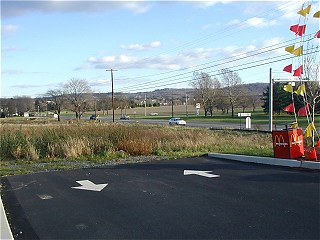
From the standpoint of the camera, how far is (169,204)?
23.7ft

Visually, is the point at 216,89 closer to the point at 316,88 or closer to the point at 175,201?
the point at 316,88

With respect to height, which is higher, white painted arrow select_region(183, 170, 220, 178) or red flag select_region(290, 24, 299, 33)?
red flag select_region(290, 24, 299, 33)

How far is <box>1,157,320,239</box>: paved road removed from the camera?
5594 mm

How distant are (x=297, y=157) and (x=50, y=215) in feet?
24.9

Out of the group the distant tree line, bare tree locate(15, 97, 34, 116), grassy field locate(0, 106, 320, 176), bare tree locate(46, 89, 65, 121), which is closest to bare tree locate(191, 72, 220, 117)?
the distant tree line

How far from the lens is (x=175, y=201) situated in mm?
7449

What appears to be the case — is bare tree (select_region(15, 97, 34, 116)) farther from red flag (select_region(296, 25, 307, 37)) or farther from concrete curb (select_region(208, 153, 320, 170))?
red flag (select_region(296, 25, 307, 37))

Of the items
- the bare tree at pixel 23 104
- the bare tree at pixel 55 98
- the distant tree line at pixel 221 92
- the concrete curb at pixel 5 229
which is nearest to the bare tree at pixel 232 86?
the distant tree line at pixel 221 92

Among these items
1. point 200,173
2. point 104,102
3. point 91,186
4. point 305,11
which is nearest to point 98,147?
point 200,173

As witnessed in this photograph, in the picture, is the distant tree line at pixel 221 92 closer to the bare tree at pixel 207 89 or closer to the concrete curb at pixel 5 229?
the bare tree at pixel 207 89

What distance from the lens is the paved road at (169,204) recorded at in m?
5.59

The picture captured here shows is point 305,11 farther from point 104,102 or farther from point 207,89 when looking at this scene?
point 104,102

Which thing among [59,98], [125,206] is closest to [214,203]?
[125,206]

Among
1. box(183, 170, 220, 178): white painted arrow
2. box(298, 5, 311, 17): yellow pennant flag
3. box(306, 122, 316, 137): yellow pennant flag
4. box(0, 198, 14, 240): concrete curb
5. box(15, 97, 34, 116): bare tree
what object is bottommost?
box(183, 170, 220, 178): white painted arrow
